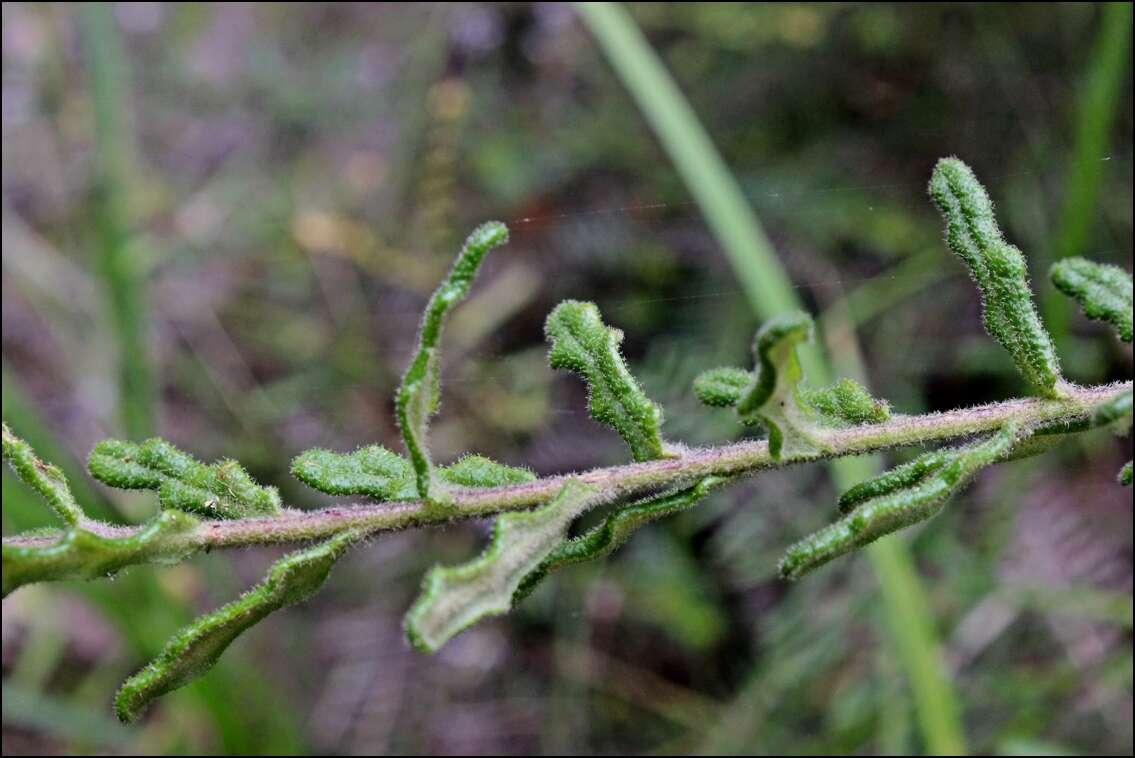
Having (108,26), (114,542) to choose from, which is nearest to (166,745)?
(108,26)

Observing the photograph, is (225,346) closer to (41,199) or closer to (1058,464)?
(41,199)

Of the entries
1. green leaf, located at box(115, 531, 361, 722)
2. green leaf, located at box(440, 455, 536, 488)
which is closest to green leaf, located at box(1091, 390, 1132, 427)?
green leaf, located at box(440, 455, 536, 488)

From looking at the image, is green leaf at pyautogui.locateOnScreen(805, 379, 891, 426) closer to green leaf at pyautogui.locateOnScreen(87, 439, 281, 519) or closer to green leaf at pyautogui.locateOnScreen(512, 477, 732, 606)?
green leaf at pyautogui.locateOnScreen(512, 477, 732, 606)

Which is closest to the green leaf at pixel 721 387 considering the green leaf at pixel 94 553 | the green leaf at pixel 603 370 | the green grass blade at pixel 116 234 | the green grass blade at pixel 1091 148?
the green leaf at pixel 603 370

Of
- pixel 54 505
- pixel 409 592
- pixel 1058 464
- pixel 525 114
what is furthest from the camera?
pixel 525 114

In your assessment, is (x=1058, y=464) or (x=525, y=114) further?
(x=525, y=114)
